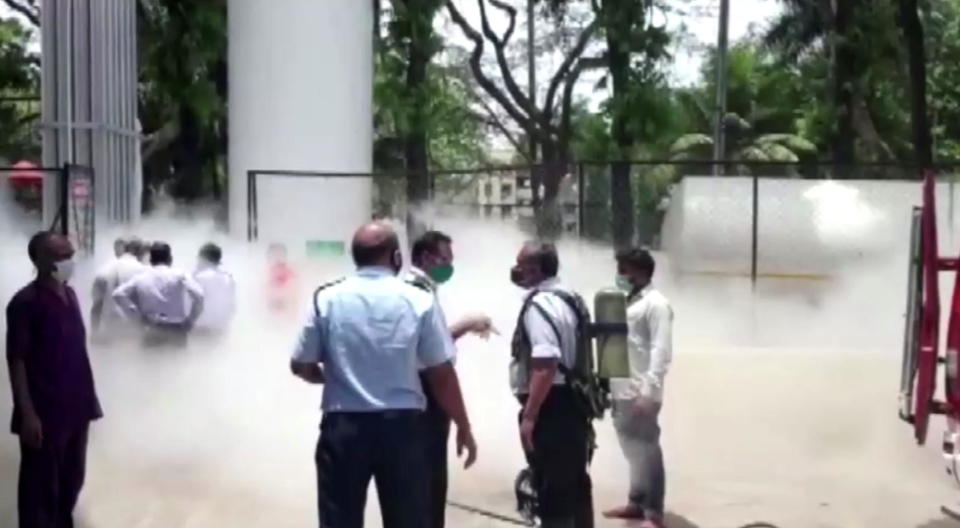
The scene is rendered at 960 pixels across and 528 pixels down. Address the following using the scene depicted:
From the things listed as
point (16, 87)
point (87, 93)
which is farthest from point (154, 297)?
point (16, 87)

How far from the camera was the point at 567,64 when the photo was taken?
132 ft

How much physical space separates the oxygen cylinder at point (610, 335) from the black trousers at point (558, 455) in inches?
17.3

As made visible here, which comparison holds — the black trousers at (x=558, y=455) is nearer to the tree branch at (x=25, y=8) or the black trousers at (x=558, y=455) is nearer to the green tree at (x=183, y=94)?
the green tree at (x=183, y=94)

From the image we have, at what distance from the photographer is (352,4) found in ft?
→ 59.9

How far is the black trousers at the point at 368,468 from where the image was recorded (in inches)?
234

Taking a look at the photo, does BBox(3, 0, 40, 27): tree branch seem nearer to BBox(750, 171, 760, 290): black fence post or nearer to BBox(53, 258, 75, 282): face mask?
BBox(750, 171, 760, 290): black fence post

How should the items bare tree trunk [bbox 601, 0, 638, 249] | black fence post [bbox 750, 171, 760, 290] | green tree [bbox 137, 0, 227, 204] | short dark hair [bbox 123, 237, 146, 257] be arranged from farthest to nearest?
bare tree trunk [bbox 601, 0, 638, 249] → green tree [bbox 137, 0, 227, 204] → black fence post [bbox 750, 171, 760, 290] → short dark hair [bbox 123, 237, 146, 257]

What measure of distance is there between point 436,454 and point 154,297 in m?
6.74

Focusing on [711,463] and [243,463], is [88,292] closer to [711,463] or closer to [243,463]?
[243,463]

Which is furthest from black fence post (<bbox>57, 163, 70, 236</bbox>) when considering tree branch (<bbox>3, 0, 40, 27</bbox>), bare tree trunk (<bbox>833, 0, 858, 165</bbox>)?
tree branch (<bbox>3, 0, 40, 27</bbox>)

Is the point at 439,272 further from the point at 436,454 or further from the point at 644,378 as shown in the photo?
the point at 644,378

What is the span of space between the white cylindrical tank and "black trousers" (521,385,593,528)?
34.3ft

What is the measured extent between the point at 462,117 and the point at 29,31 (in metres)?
14.6

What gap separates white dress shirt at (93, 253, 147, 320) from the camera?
13875 millimetres
